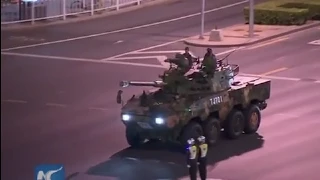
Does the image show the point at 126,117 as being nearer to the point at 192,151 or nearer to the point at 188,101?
the point at 188,101

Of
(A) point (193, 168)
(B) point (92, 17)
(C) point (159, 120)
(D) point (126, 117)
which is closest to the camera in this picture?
(A) point (193, 168)

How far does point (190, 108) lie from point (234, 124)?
2.13m

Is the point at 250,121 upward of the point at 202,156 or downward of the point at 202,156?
downward

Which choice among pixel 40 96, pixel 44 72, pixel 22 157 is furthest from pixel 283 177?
pixel 44 72

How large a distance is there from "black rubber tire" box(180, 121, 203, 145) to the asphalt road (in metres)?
0.52

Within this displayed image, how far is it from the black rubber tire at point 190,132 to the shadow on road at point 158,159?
0.48m

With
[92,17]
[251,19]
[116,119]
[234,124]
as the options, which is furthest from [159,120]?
[92,17]

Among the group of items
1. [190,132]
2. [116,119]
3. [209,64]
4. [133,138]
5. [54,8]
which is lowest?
[116,119]

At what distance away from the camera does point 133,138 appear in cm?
1953

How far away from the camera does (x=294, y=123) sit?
2241cm

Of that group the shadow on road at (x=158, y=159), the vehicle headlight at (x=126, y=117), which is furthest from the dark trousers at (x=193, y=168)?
the vehicle headlight at (x=126, y=117)

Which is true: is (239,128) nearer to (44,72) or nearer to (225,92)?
(225,92)

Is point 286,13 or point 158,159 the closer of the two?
point 158,159

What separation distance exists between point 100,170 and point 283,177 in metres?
4.04
